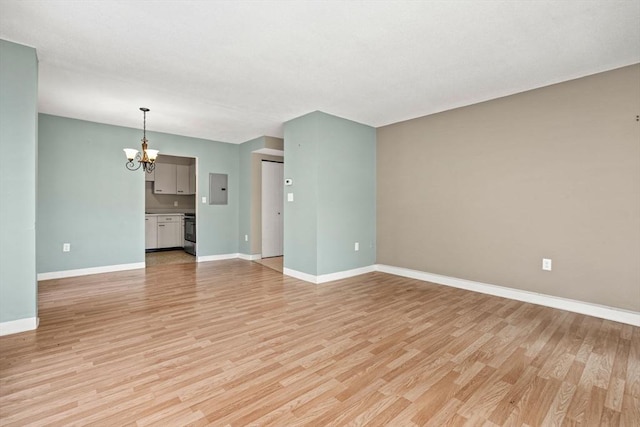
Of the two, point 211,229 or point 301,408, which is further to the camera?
point 211,229

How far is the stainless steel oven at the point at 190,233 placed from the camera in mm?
6667

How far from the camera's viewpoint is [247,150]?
20.8ft

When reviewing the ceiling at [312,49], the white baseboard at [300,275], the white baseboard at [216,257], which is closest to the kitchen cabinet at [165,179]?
the white baseboard at [216,257]

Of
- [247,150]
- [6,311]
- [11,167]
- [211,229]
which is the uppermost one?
[247,150]

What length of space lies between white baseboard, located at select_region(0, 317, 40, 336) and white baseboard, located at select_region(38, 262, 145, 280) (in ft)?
7.67

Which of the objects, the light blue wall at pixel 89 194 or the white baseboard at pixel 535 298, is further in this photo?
the light blue wall at pixel 89 194

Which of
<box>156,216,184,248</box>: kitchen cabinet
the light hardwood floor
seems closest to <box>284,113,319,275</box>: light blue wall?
the light hardwood floor

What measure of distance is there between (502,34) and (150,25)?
2.76m

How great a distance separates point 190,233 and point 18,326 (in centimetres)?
435

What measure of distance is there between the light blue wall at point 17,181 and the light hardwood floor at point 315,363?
369 mm

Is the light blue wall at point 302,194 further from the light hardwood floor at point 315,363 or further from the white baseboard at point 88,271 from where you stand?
the white baseboard at point 88,271

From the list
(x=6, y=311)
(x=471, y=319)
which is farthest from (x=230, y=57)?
(x=471, y=319)

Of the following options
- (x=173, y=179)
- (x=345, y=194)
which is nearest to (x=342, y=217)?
(x=345, y=194)

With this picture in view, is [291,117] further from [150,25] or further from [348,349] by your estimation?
[348,349]
